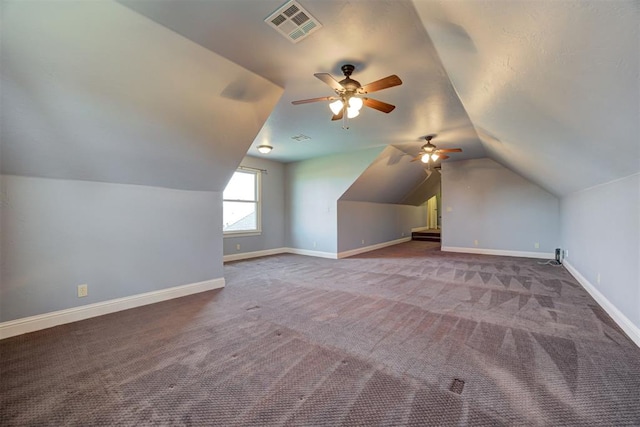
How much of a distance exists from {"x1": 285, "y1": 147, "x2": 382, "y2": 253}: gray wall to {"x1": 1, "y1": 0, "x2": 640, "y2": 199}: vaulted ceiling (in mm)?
2716

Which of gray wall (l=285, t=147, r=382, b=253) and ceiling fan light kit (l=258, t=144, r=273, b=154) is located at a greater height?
ceiling fan light kit (l=258, t=144, r=273, b=154)

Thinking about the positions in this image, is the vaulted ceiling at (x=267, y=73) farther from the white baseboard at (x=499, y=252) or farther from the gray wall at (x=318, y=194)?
the white baseboard at (x=499, y=252)

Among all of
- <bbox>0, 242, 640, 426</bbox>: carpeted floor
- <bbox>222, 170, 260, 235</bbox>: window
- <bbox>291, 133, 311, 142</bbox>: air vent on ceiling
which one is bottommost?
<bbox>0, 242, 640, 426</bbox>: carpeted floor

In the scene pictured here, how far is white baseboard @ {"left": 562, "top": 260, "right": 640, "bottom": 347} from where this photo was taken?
2286 mm

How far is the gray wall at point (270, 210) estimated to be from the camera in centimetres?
658

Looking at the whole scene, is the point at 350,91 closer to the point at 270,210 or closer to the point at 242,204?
the point at 242,204

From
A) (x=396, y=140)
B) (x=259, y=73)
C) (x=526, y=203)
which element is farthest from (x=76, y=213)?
Answer: (x=526, y=203)

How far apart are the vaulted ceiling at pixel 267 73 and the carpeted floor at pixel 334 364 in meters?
1.60

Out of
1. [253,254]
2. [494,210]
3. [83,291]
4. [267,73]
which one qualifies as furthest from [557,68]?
[253,254]

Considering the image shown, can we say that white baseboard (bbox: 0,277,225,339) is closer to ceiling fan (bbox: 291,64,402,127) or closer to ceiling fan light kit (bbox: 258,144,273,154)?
ceiling fan light kit (bbox: 258,144,273,154)

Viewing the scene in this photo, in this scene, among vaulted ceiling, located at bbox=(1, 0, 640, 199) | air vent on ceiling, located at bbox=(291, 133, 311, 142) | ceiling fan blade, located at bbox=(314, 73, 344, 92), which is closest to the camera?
vaulted ceiling, located at bbox=(1, 0, 640, 199)

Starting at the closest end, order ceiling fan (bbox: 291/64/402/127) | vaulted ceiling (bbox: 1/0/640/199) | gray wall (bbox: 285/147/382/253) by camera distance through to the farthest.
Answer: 1. vaulted ceiling (bbox: 1/0/640/199)
2. ceiling fan (bbox: 291/64/402/127)
3. gray wall (bbox: 285/147/382/253)

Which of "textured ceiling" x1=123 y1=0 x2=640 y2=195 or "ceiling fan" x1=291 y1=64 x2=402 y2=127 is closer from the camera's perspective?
"textured ceiling" x1=123 y1=0 x2=640 y2=195

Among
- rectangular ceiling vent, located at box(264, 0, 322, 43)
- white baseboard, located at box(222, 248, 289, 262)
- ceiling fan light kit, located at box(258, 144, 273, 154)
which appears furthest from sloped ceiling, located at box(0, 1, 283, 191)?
white baseboard, located at box(222, 248, 289, 262)
